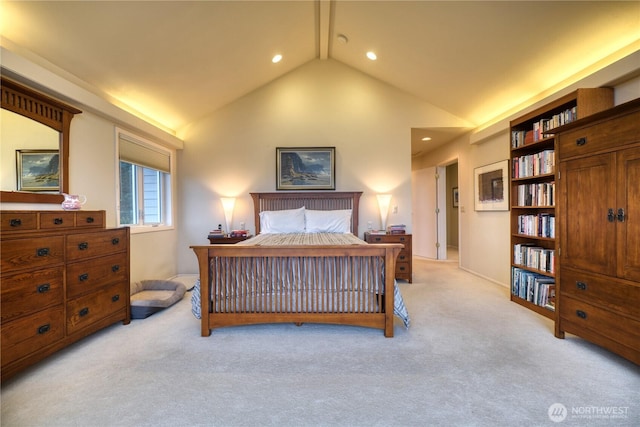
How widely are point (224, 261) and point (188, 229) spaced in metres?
2.65

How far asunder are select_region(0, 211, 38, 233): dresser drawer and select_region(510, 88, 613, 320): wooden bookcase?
13.7ft

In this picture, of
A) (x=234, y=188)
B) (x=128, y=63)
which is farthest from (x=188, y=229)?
(x=128, y=63)

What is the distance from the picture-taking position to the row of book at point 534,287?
267 cm

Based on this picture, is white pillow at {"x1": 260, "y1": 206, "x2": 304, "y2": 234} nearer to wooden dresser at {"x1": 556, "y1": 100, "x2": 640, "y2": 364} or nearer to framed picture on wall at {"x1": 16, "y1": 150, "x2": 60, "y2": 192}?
framed picture on wall at {"x1": 16, "y1": 150, "x2": 60, "y2": 192}

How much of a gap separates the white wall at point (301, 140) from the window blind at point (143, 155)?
1.21 feet

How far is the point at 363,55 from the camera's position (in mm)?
3955

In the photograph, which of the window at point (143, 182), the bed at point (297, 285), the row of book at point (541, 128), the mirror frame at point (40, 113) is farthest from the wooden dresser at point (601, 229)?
the window at point (143, 182)

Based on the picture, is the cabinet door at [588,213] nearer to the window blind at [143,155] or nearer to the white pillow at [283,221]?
the white pillow at [283,221]

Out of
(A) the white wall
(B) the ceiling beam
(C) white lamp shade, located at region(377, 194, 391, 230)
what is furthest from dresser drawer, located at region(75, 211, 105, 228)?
(C) white lamp shade, located at region(377, 194, 391, 230)

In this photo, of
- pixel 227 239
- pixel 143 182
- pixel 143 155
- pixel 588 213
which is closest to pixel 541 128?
pixel 588 213

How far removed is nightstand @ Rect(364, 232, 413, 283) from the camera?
13.2 ft

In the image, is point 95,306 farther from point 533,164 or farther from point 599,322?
point 533,164

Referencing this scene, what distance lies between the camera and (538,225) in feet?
9.26

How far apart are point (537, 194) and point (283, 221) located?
3.17 metres
